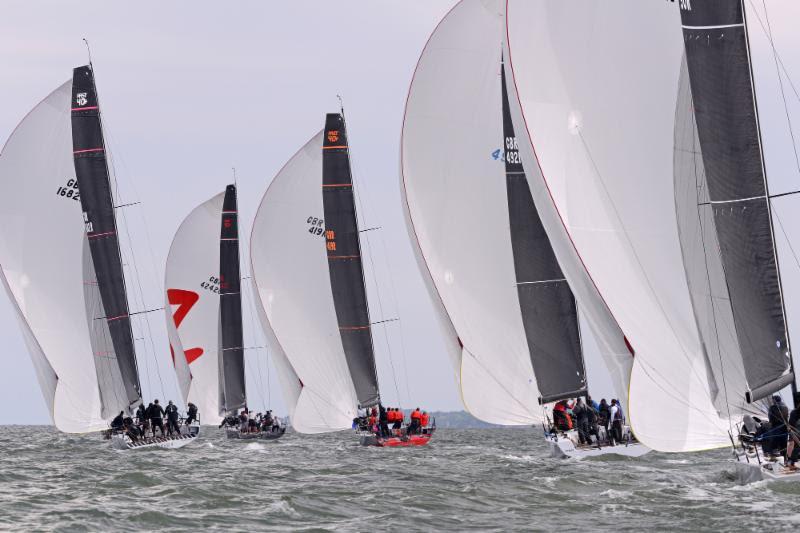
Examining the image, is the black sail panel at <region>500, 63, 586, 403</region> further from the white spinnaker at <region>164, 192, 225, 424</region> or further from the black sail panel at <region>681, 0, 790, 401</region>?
the white spinnaker at <region>164, 192, 225, 424</region>

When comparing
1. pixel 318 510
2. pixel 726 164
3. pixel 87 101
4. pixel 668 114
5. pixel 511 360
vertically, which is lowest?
pixel 318 510

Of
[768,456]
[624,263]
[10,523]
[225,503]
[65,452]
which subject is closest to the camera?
[10,523]

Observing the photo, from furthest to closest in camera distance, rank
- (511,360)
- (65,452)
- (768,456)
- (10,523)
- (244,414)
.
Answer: (244,414), (65,452), (511,360), (768,456), (10,523)

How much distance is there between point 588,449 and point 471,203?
7.89 meters

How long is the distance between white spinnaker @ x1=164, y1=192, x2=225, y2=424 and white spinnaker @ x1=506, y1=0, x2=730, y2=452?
3571 cm

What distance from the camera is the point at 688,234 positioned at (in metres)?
21.6

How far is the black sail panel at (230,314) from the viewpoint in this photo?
5566 centimetres

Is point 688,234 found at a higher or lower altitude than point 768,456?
higher

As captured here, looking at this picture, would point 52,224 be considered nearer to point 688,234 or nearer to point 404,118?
point 404,118

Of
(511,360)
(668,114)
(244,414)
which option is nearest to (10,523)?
(668,114)

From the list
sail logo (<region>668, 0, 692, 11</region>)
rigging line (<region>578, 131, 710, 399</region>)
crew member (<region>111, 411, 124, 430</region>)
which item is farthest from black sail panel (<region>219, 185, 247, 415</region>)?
sail logo (<region>668, 0, 692, 11</region>)

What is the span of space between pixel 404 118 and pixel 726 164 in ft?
47.7

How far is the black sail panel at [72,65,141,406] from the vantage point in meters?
38.8

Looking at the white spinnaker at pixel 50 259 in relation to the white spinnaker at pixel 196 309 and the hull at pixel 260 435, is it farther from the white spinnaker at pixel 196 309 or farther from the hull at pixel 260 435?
the white spinnaker at pixel 196 309
